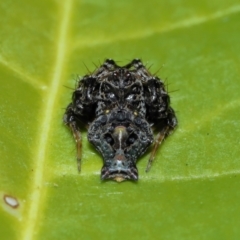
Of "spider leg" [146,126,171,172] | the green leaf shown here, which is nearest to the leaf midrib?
the green leaf

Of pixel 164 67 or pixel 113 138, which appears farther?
pixel 164 67

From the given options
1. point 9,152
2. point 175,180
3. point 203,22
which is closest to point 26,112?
point 9,152

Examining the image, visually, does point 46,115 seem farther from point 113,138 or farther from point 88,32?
point 88,32

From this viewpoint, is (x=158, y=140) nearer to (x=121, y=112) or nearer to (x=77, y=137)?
(x=121, y=112)

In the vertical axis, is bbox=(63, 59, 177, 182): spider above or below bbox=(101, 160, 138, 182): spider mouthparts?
above

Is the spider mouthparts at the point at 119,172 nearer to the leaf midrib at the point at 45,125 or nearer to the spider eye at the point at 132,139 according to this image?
the spider eye at the point at 132,139

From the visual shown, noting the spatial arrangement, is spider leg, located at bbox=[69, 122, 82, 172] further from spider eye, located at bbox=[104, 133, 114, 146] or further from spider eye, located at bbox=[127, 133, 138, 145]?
spider eye, located at bbox=[127, 133, 138, 145]
